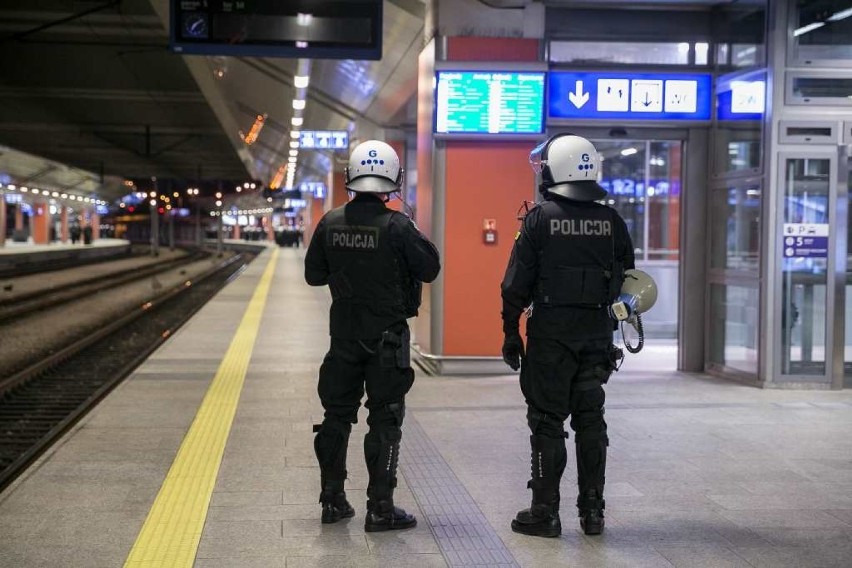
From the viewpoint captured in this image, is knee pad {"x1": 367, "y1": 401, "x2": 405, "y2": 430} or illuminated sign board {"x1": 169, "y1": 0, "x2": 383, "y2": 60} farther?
illuminated sign board {"x1": 169, "y1": 0, "x2": 383, "y2": 60}

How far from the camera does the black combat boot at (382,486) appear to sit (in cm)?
496

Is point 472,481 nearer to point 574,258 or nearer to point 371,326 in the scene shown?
point 371,326

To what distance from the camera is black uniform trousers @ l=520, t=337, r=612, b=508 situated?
16.2 ft

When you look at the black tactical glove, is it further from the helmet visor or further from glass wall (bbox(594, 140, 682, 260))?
glass wall (bbox(594, 140, 682, 260))

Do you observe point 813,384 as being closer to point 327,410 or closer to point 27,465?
point 327,410

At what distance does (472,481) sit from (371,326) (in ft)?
4.63

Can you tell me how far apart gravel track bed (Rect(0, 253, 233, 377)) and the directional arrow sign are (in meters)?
6.64

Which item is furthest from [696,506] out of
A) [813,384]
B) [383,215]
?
[813,384]

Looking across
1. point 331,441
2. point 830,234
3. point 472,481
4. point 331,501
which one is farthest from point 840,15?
point 331,501

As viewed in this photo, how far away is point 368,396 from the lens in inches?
198

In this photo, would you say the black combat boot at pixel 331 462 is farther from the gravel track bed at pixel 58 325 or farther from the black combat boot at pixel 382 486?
the gravel track bed at pixel 58 325

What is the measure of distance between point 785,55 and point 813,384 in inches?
113

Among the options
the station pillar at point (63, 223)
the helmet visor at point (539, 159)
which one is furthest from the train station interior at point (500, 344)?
the station pillar at point (63, 223)

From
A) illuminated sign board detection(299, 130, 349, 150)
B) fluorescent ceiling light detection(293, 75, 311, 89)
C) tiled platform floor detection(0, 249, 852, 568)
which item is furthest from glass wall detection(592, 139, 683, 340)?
illuminated sign board detection(299, 130, 349, 150)
